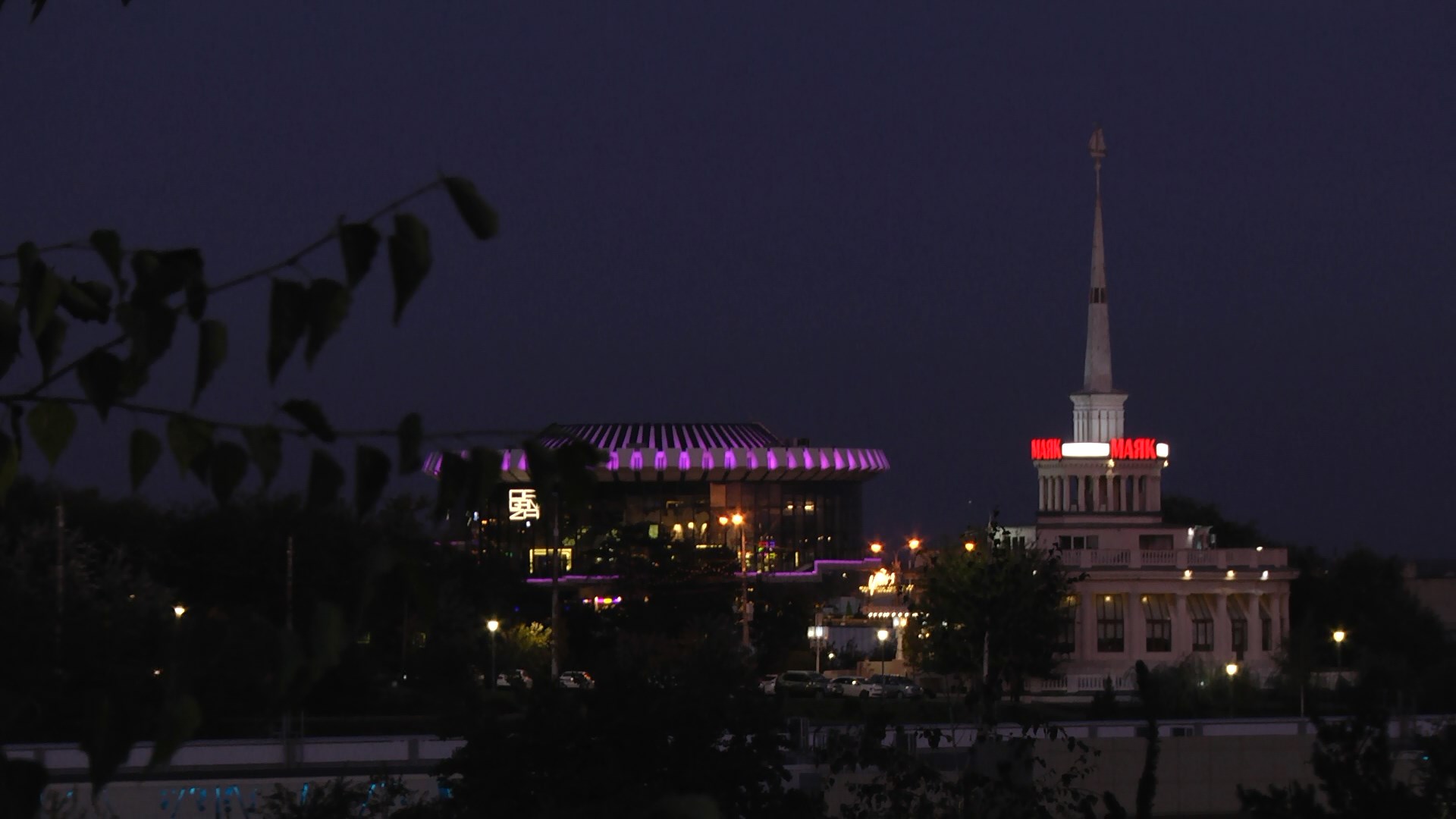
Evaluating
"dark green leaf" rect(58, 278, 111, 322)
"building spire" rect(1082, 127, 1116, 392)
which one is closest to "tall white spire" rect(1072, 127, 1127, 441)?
"building spire" rect(1082, 127, 1116, 392)

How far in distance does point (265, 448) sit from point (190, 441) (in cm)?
21

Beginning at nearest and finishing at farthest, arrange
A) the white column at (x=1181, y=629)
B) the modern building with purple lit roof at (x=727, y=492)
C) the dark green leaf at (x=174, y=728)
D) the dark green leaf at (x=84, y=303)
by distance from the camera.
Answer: the dark green leaf at (x=174, y=728)
the dark green leaf at (x=84, y=303)
the white column at (x=1181, y=629)
the modern building with purple lit roof at (x=727, y=492)

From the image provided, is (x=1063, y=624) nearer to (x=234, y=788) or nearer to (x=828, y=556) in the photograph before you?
(x=234, y=788)

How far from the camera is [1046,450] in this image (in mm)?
80500

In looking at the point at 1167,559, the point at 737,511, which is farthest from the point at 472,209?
the point at 737,511

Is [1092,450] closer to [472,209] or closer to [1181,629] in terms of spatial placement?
[1181,629]

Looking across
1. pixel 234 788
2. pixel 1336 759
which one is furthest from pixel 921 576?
pixel 1336 759

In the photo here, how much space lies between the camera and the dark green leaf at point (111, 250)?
470 cm

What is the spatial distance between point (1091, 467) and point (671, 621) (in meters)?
17.8

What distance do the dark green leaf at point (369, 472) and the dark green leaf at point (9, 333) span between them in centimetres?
91

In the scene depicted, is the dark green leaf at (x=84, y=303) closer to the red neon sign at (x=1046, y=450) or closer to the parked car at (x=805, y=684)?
the parked car at (x=805, y=684)

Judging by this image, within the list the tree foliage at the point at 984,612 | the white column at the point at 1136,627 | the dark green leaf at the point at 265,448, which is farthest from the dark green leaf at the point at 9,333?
the white column at the point at 1136,627

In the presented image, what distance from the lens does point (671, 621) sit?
81375mm

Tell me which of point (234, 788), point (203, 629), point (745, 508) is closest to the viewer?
point (203, 629)
